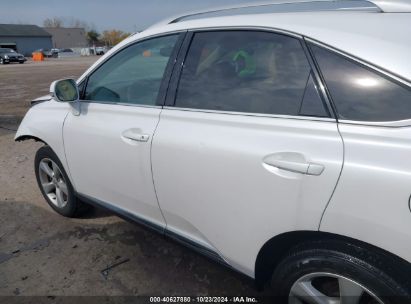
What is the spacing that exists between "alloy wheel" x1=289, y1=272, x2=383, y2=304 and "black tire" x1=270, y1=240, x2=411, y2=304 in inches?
0.6

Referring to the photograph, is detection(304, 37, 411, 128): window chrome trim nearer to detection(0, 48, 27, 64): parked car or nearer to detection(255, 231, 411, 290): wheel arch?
detection(255, 231, 411, 290): wheel arch

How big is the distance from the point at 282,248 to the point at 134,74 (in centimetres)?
165

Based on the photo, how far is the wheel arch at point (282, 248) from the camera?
158 cm

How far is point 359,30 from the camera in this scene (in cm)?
172

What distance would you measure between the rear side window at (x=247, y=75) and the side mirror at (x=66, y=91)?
104 cm

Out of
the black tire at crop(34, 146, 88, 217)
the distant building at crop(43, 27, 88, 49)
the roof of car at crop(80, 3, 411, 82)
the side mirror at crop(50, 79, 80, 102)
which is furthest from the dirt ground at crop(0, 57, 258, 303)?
the distant building at crop(43, 27, 88, 49)

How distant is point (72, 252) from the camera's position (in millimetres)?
3105

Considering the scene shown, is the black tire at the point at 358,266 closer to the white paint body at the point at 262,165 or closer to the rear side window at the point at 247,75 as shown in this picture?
the white paint body at the point at 262,165

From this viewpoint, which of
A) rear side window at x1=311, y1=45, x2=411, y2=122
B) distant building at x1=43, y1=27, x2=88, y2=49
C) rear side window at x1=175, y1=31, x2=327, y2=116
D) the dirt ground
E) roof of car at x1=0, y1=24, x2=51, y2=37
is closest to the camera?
rear side window at x1=311, y1=45, x2=411, y2=122

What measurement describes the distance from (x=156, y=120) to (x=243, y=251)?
37.0 inches

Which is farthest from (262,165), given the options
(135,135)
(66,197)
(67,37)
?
(67,37)

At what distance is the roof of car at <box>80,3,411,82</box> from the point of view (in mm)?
1573

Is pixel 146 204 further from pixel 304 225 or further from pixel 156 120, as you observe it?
pixel 304 225

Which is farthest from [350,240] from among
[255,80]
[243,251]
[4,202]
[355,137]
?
[4,202]
